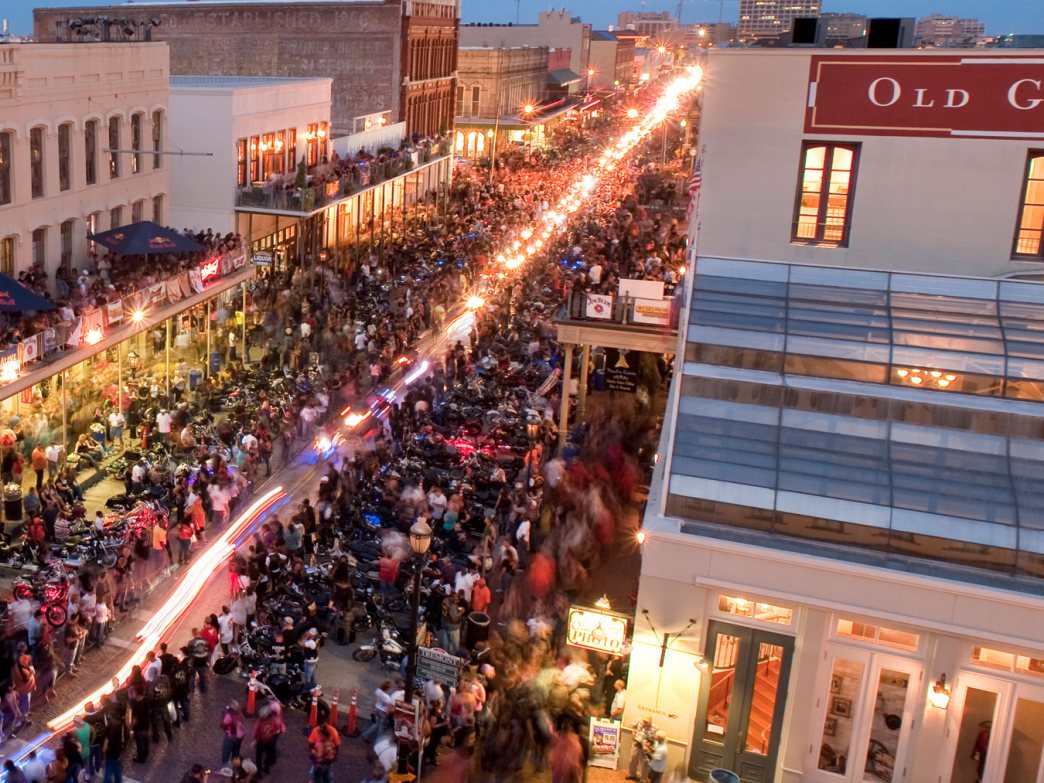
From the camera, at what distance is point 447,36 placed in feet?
206

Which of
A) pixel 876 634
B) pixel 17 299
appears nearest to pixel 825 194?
pixel 876 634

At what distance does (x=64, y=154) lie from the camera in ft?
90.3

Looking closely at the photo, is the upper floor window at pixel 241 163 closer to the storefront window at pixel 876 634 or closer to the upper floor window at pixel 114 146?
the upper floor window at pixel 114 146

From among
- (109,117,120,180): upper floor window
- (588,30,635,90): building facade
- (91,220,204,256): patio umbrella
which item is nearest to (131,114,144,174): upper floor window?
(109,117,120,180): upper floor window

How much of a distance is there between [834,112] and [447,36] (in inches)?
1878

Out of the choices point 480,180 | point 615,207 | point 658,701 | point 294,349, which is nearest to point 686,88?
point 480,180

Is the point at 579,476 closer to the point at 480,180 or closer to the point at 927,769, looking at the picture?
the point at 927,769

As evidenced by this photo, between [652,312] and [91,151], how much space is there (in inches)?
605

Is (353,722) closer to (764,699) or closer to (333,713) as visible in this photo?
(333,713)

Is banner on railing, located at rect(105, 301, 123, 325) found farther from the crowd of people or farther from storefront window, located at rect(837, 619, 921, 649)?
storefront window, located at rect(837, 619, 921, 649)

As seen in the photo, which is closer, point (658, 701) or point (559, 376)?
point (658, 701)

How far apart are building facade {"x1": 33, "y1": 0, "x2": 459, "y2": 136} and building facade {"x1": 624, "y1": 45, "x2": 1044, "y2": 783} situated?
39265 millimetres

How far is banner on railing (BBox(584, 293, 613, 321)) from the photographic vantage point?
25.0 meters

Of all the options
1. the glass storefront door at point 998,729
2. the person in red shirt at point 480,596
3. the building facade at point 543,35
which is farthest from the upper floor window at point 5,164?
the building facade at point 543,35
